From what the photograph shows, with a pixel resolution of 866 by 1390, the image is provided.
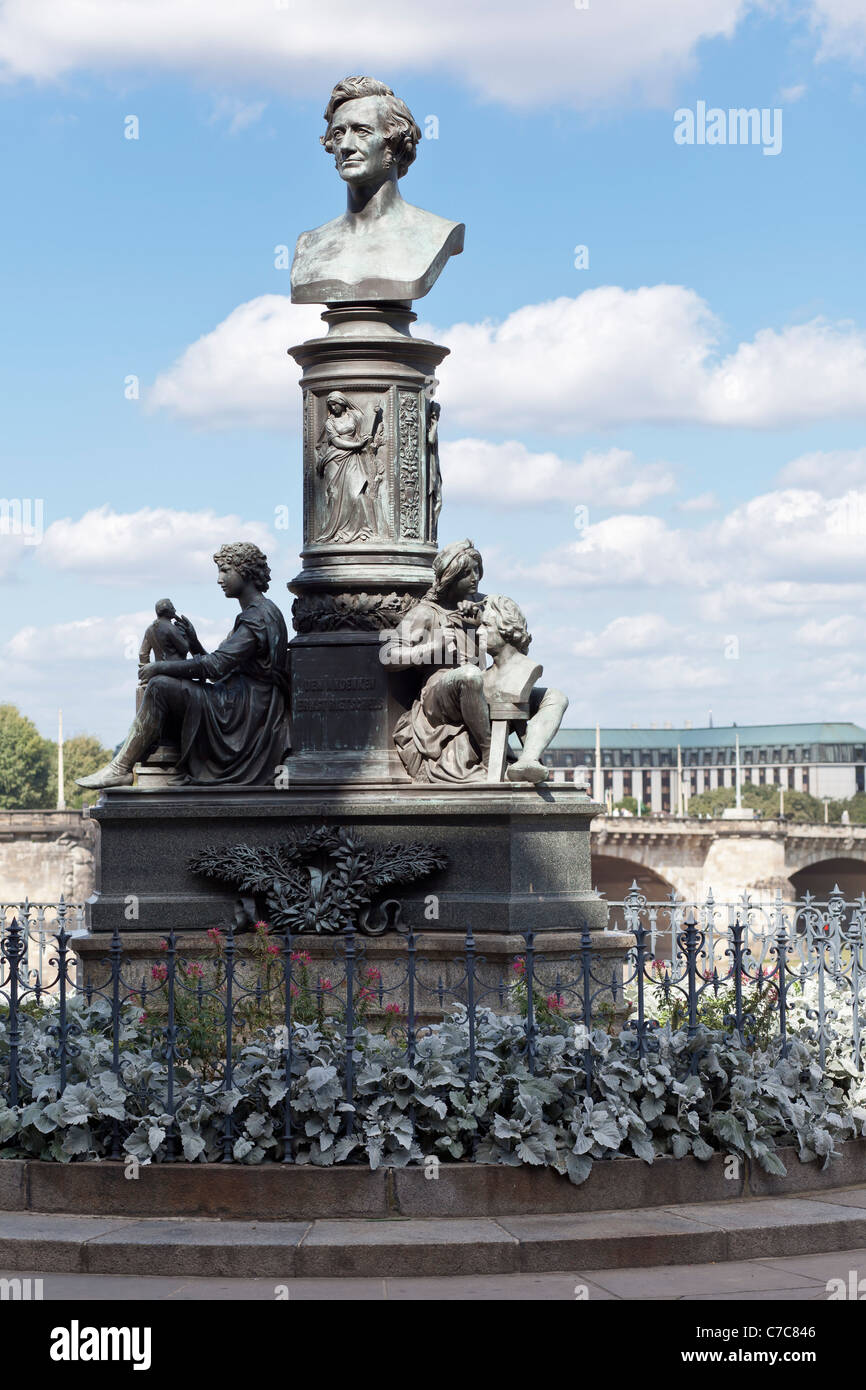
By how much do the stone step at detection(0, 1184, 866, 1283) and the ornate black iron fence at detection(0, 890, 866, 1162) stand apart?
0.54 metres

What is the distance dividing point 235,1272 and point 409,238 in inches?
336

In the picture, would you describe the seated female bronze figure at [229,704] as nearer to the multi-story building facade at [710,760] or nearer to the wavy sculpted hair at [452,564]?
the wavy sculpted hair at [452,564]

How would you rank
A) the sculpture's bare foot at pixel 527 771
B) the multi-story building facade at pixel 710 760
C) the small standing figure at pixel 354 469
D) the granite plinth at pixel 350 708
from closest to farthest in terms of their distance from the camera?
1. the sculpture's bare foot at pixel 527 771
2. the granite plinth at pixel 350 708
3. the small standing figure at pixel 354 469
4. the multi-story building facade at pixel 710 760

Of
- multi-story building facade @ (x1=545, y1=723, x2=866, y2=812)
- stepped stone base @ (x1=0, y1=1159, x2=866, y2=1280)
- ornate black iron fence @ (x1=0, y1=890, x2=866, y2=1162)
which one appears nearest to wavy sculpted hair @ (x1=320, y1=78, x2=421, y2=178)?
ornate black iron fence @ (x1=0, y1=890, x2=866, y2=1162)

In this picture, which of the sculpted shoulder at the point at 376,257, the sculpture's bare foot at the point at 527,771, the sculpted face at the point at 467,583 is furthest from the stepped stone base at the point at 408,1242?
the sculpted shoulder at the point at 376,257

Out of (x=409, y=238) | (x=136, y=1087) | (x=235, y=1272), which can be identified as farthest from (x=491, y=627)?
(x=235, y=1272)

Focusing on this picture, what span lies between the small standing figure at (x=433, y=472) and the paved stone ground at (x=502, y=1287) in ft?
23.6

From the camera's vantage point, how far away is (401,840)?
44.3 feet

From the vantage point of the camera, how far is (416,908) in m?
13.3

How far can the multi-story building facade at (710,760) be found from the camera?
171000mm

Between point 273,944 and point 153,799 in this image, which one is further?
point 153,799

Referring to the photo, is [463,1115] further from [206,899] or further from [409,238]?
[409,238]

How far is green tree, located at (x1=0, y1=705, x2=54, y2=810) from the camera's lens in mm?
106062

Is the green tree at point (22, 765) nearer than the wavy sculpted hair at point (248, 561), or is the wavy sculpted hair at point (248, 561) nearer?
the wavy sculpted hair at point (248, 561)
